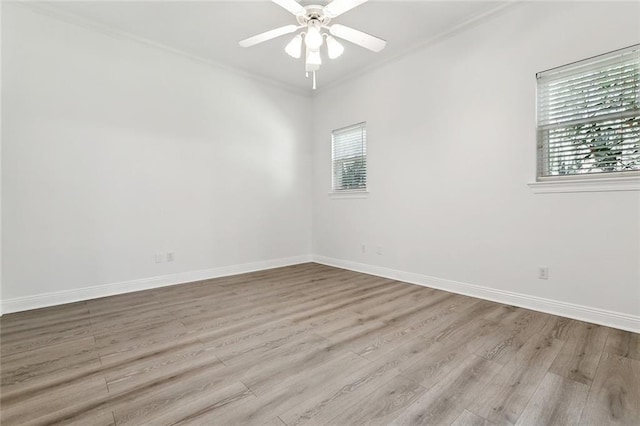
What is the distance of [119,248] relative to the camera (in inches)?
128

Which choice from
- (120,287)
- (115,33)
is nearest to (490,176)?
(120,287)

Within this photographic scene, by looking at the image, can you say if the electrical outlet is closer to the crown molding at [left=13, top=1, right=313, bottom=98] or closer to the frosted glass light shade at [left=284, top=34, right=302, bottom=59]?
the frosted glass light shade at [left=284, top=34, right=302, bottom=59]

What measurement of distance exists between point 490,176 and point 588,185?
76 cm

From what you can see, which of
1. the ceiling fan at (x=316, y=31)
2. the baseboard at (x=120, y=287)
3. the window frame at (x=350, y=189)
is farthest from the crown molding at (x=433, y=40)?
the baseboard at (x=120, y=287)

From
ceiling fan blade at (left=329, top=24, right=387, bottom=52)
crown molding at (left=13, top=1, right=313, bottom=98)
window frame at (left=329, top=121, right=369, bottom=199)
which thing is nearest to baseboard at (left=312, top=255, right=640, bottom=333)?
window frame at (left=329, top=121, right=369, bottom=199)

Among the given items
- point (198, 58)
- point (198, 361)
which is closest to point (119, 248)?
point (198, 361)

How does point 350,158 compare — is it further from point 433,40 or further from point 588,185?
point 588,185

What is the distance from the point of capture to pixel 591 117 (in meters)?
2.38

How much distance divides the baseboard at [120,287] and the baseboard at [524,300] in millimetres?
1835

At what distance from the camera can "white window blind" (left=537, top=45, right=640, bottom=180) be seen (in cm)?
223

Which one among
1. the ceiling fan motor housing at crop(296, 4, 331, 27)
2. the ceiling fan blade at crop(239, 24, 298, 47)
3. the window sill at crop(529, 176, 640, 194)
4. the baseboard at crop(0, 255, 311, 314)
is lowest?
the baseboard at crop(0, 255, 311, 314)

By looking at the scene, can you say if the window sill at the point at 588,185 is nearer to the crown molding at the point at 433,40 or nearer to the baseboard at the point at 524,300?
the baseboard at the point at 524,300

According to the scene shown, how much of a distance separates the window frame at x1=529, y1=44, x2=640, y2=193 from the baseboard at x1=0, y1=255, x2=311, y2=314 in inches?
142

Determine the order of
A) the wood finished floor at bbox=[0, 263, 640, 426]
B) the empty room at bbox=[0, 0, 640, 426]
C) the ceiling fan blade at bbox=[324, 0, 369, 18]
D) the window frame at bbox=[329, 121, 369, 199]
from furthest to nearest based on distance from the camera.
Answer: the window frame at bbox=[329, 121, 369, 199], the ceiling fan blade at bbox=[324, 0, 369, 18], the empty room at bbox=[0, 0, 640, 426], the wood finished floor at bbox=[0, 263, 640, 426]
